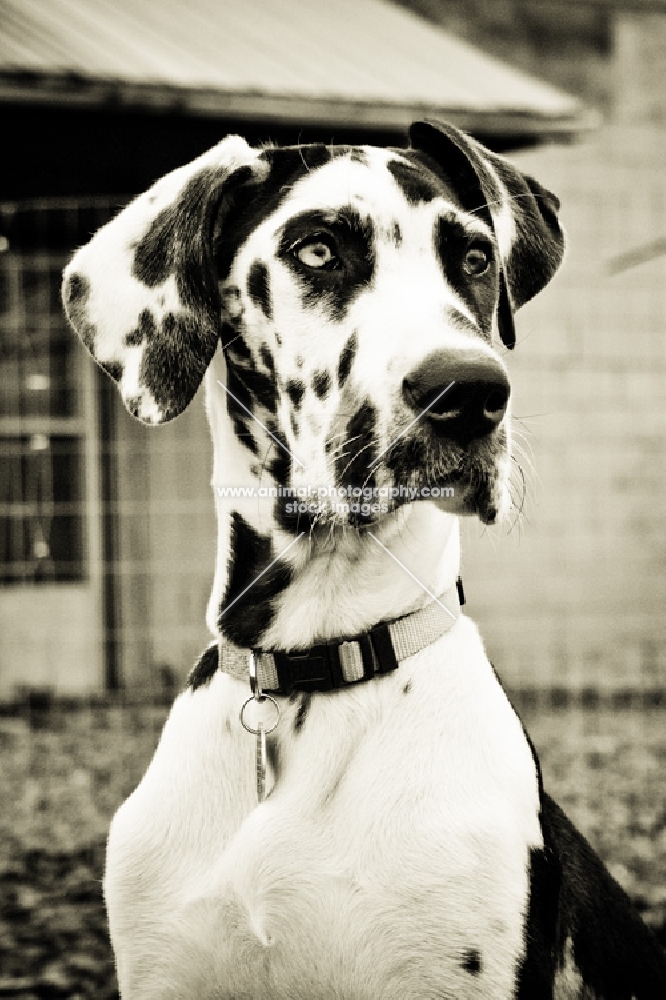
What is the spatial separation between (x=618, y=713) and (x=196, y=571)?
10.6ft

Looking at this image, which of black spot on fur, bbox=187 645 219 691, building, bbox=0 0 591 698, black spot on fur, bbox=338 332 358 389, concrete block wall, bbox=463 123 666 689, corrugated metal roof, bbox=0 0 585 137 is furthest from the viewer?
concrete block wall, bbox=463 123 666 689

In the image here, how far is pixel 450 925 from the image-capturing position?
1989 mm

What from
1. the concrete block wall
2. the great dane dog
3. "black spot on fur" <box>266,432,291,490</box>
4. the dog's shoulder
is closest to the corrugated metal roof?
the concrete block wall

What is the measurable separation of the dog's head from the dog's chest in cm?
43

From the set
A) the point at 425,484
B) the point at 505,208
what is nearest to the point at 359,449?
the point at 425,484

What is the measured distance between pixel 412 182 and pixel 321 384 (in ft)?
1.74

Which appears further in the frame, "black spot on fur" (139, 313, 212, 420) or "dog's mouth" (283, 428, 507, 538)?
"black spot on fur" (139, 313, 212, 420)

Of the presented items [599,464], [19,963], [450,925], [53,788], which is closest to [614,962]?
[450,925]

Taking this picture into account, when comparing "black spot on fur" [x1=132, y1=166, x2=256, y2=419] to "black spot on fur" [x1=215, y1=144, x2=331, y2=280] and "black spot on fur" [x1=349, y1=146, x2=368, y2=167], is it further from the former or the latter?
"black spot on fur" [x1=349, y1=146, x2=368, y2=167]

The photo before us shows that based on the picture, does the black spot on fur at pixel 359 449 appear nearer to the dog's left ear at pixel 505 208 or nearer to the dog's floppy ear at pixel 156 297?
the dog's floppy ear at pixel 156 297

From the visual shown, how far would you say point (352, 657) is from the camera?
223 cm

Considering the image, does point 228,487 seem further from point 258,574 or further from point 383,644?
point 383,644

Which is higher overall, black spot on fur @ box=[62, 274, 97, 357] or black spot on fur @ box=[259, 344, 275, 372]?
black spot on fur @ box=[62, 274, 97, 357]

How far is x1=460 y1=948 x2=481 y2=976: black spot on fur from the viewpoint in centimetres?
198
